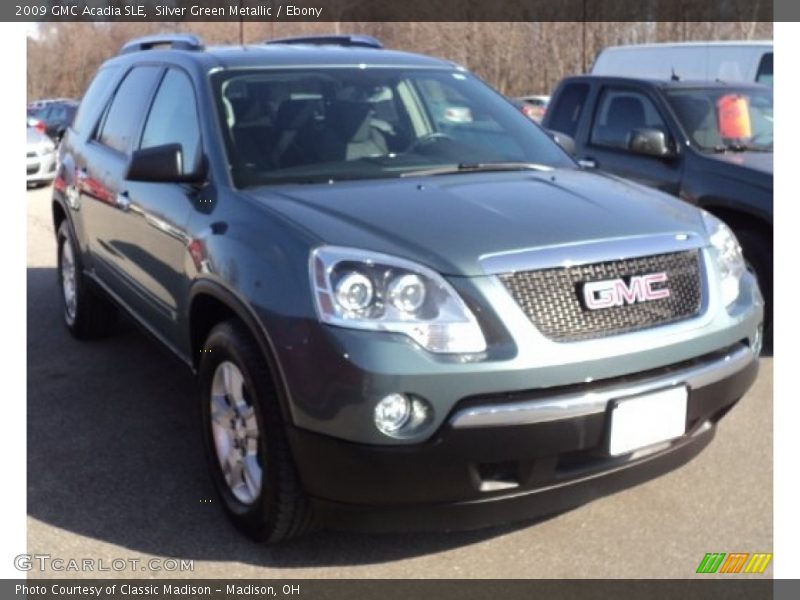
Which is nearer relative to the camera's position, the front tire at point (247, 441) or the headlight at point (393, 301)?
the headlight at point (393, 301)

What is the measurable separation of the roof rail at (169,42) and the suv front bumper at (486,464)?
100 inches

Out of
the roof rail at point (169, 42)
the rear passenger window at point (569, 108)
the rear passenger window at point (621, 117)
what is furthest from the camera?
the rear passenger window at point (569, 108)

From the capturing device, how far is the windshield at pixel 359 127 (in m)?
3.75

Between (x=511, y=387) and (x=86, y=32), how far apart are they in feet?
120

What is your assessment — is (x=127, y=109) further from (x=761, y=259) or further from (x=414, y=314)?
(x=761, y=259)

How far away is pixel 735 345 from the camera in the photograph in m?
3.26

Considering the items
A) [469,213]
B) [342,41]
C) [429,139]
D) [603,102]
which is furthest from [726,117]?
[469,213]

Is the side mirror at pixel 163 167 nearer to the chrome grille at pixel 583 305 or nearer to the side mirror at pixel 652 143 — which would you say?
the chrome grille at pixel 583 305

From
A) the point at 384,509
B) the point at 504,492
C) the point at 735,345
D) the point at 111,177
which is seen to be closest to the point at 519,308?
the point at 504,492

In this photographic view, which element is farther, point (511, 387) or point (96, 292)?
point (96, 292)

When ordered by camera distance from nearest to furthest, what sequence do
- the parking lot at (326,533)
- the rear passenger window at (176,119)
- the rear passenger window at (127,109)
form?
1. the parking lot at (326,533)
2. the rear passenger window at (176,119)
3. the rear passenger window at (127,109)

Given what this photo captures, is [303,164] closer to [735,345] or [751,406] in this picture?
[735,345]

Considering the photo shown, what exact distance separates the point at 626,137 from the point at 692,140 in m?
0.71

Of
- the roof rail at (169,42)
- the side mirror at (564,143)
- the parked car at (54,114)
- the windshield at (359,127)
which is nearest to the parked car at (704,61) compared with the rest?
the side mirror at (564,143)
